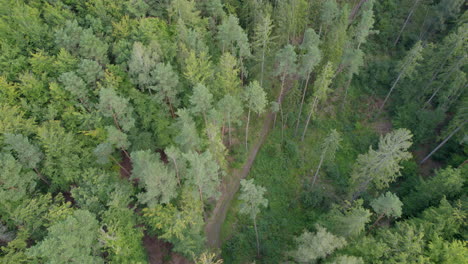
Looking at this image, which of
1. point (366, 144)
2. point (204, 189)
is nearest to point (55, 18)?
point (204, 189)

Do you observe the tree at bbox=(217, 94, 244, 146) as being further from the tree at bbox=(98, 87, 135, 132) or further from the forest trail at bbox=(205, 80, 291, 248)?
the tree at bbox=(98, 87, 135, 132)

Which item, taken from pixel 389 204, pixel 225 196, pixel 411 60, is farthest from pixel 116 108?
pixel 411 60

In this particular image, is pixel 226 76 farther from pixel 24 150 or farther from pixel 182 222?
Result: pixel 24 150

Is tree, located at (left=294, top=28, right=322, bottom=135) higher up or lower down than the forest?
higher up

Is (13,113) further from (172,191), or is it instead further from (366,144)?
(366,144)

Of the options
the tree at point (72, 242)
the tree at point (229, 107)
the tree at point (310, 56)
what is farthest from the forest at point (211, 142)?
the tree at point (310, 56)

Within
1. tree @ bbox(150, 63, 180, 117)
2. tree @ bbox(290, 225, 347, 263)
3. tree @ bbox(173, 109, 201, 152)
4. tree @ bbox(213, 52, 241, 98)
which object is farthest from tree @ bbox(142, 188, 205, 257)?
tree @ bbox(213, 52, 241, 98)
